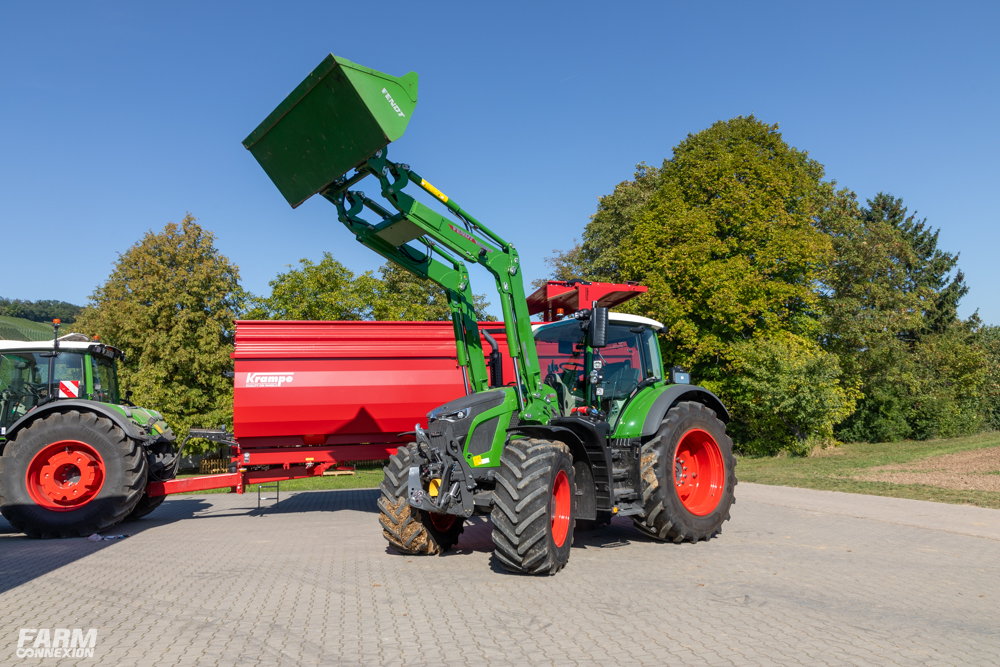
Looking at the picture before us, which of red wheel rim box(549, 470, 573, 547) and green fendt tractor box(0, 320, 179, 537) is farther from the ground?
green fendt tractor box(0, 320, 179, 537)

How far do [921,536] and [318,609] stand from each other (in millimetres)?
7129

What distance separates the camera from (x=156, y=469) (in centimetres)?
988

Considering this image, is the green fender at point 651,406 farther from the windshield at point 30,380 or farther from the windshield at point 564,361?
the windshield at point 30,380

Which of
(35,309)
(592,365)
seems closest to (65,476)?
(592,365)

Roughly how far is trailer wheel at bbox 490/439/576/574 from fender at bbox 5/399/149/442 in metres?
5.99

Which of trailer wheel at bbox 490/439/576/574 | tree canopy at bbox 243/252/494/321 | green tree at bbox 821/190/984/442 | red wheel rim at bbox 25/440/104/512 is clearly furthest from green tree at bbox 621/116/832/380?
red wheel rim at bbox 25/440/104/512

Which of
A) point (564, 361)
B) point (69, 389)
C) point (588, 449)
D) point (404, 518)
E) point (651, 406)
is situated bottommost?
point (404, 518)

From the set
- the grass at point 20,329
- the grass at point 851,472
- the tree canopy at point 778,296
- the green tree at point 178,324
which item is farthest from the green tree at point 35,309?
the grass at point 851,472

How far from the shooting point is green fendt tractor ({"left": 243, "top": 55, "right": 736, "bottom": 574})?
560 centimetres

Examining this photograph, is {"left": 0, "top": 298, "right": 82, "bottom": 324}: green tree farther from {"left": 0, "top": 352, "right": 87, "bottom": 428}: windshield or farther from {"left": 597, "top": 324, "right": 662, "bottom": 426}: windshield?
{"left": 597, "top": 324, "right": 662, "bottom": 426}: windshield

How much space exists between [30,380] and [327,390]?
14.2 ft

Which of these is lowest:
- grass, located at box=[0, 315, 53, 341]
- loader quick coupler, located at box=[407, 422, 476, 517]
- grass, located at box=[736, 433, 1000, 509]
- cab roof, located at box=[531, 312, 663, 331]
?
grass, located at box=[736, 433, 1000, 509]

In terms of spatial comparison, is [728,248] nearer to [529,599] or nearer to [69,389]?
[529,599]

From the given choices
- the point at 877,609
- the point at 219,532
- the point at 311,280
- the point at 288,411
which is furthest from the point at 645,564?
the point at 311,280
